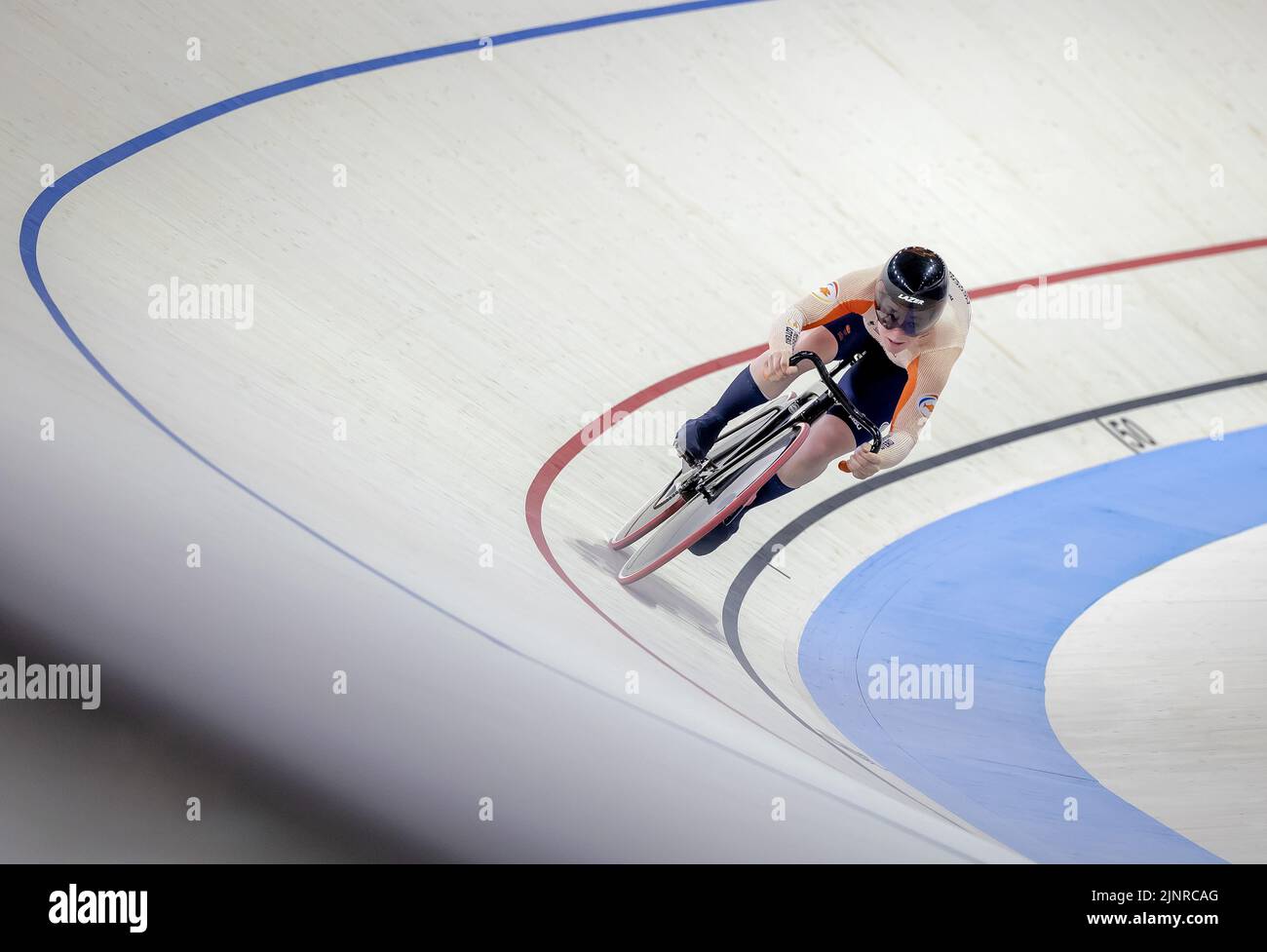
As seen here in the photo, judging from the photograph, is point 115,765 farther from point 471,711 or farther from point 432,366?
point 432,366

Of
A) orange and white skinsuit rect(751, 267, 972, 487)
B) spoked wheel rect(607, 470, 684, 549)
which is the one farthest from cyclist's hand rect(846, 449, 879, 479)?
spoked wheel rect(607, 470, 684, 549)

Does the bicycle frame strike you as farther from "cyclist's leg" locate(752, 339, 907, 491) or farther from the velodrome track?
the velodrome track

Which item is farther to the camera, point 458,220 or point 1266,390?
point 1266,390

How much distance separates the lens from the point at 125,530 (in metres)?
3.25

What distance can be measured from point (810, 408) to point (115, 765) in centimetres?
199

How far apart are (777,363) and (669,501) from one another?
59 centimetres

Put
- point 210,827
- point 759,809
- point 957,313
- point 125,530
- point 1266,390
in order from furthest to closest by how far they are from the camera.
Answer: point 1266,390 < point 957,313 < point 125,530 < point 759,809 < point 210,827

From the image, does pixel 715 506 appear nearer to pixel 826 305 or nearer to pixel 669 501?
pixel 669 501

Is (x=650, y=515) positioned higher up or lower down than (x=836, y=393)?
lower down

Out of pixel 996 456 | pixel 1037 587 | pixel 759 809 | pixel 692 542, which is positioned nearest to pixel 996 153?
pixel 996 456

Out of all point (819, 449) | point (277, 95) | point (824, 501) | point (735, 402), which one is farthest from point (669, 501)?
point (277, 95)

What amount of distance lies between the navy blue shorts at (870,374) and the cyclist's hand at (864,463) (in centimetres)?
39

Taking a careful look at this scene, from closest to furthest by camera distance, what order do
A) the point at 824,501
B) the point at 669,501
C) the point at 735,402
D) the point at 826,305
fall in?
the point at 826,305, the point at 735,402, the point at 669,501, the point at 824,501

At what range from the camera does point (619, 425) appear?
470 cm
